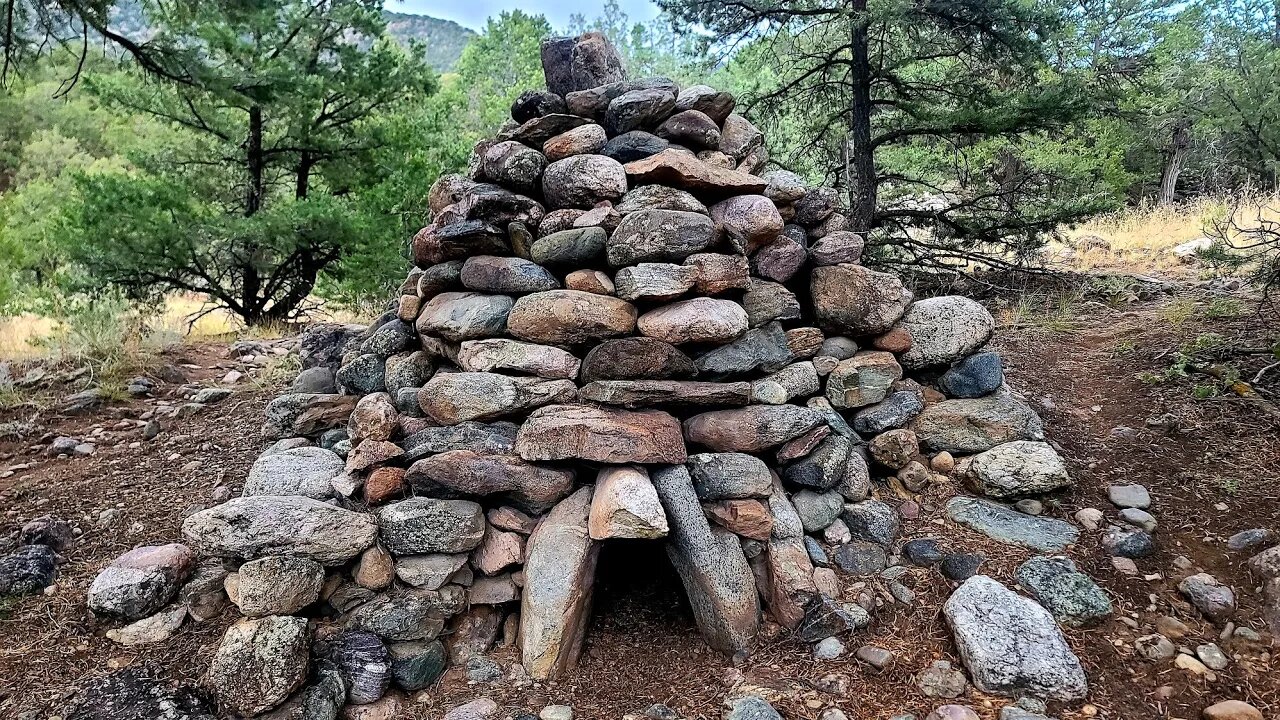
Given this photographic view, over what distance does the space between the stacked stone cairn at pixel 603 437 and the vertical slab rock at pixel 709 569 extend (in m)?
0.01

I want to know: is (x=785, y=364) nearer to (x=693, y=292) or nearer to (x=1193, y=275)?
(x=693, y=292)

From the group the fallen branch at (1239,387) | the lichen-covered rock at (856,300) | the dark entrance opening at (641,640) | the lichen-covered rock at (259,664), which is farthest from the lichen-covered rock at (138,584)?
the fallen branch at (1239,387)

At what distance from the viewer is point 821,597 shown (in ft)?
10.4

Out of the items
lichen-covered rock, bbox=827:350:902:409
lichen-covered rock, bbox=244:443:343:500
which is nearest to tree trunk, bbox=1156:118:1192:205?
lichen-covered rock, bbox=827:350:902:409

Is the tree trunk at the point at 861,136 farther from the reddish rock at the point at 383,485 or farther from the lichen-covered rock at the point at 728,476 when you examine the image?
the reddish rock at the point at 383,485

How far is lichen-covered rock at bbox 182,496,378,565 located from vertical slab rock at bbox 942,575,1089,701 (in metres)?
2.80

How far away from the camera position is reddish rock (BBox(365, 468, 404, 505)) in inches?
130

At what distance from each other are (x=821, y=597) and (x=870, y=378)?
1.47m

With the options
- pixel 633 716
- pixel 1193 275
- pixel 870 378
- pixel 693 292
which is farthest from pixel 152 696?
pixel 1193 275

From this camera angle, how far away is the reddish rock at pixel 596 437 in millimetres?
3301

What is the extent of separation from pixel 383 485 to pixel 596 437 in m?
1.13

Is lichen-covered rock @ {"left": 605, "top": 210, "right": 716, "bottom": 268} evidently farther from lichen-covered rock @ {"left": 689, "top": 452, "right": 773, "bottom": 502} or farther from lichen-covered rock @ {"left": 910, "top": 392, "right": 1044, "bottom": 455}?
lichen-covered rock @ {"left": 910, "top": 392, "right": 1044, "bottom": 455}

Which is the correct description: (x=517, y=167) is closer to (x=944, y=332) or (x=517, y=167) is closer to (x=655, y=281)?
(x=655, y=281)

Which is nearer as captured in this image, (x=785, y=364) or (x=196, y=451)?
(x=785, y=364)
